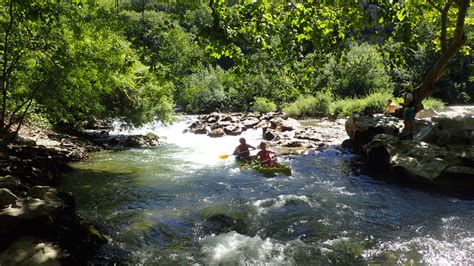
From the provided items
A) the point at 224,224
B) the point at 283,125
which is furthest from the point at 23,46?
the point at 283,125

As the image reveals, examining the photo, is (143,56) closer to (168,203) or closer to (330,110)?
(168,203)

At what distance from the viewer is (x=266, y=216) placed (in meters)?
7.48

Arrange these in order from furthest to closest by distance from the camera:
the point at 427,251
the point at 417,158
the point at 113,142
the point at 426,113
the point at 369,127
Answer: the point at 113,142
the point at 426,113
the point at 369,127
the point at 417,158
the point at 427,251

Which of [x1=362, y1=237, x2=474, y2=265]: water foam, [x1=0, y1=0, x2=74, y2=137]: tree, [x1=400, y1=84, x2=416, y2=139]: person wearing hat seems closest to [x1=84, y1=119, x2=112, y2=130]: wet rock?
[x1=0, y1=0, x2=74, y2=137]: tree

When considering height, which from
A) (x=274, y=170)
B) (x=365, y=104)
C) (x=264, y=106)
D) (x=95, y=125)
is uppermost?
(x=274, y=170)

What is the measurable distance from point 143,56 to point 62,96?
560 centimetres

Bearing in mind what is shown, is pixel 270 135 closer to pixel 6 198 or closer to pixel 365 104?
pixel 365 104

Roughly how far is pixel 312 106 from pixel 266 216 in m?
20.4

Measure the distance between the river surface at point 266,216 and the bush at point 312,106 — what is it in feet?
47.0

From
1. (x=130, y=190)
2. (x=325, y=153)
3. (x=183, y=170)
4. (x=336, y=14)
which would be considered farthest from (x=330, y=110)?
(x=336, y=14)

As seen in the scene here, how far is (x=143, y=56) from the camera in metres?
5.74

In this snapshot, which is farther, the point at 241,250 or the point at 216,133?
the point at 216,133

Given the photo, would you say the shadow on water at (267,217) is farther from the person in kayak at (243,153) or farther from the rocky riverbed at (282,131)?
the rocky riverbed at (282,131)

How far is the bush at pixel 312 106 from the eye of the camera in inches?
1038
